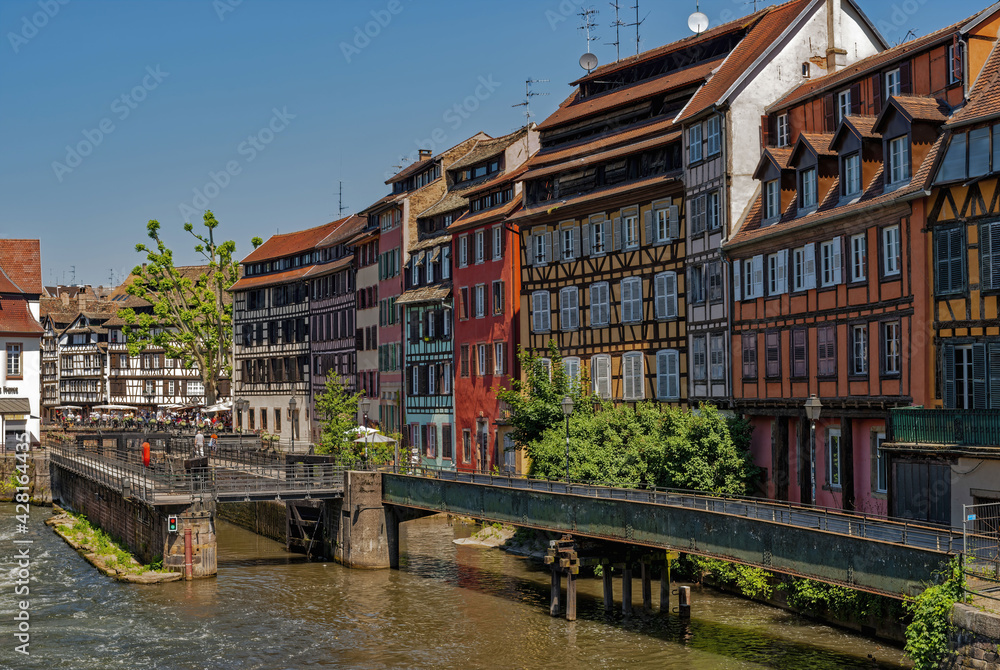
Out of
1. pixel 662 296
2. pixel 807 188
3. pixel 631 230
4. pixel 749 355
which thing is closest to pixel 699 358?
pixel 749 355

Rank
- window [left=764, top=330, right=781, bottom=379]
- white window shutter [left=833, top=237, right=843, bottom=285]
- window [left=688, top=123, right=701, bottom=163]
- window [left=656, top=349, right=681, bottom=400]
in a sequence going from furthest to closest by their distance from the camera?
1. window [left=656, top=349, right=681, bottom=400]
2. window [left=688, top=123, right=701, bottom=163]
3. window [left=764, top=330, right=781, bottom=379]
4. white window shutter [left=833, top=237, right=843, bottom=285]

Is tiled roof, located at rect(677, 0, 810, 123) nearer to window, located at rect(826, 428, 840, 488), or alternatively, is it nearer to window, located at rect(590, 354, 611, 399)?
window, located at rect(590, 354, 611, 399)

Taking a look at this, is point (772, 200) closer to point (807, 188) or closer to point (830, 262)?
point (807, 188)

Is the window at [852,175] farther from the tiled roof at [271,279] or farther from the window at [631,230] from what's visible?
the tiled roof at [271,279]

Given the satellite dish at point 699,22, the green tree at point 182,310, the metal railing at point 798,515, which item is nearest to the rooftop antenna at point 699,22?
the satellite dish at point 699,22

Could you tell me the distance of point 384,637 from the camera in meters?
32.1

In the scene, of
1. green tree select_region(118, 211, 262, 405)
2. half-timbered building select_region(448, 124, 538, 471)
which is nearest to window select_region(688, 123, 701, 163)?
half-timbered building select_region(448, 124, 538, 471)

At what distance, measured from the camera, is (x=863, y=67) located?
3497 centimetres

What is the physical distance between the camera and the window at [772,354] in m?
35.7

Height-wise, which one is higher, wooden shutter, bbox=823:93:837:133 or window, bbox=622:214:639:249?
wooden shutter, bbox=823:93:837:133

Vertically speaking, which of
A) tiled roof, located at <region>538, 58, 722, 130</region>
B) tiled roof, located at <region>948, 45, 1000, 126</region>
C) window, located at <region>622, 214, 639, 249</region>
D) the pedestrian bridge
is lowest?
the pedestrian bridge

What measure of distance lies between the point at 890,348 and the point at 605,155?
52.5 ft

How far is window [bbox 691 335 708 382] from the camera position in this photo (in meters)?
39.5

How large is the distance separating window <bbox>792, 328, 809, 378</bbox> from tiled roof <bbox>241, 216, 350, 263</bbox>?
1902 inches
